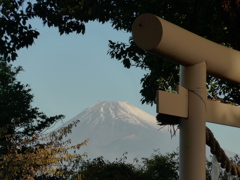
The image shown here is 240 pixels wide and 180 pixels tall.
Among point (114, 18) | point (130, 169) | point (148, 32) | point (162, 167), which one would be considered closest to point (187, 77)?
point (148, 32)

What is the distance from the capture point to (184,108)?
10.2 ft

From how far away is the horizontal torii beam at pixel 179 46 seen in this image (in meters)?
2.93

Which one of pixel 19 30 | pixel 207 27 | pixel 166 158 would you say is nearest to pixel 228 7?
pixel 207 27

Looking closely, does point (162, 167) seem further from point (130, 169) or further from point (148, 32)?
point (148, 32)

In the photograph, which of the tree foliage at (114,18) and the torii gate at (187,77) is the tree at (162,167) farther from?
the torii gate at (187,77)

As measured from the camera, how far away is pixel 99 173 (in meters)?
18.7

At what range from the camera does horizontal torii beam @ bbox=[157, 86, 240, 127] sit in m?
3.02

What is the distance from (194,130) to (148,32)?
618mm

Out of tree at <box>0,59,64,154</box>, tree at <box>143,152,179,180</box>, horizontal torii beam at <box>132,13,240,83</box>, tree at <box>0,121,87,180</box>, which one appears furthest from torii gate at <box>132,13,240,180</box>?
tree at <box>0,59,64,154</box>

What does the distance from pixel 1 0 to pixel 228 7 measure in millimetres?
6930

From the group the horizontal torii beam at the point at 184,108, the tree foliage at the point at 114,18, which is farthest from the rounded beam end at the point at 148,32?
the tree foliage at the point at 114,18

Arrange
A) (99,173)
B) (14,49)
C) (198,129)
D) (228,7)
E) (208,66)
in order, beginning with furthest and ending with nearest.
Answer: (99,173) < (14,49) < (228,7) < (208,66) < (198,129)

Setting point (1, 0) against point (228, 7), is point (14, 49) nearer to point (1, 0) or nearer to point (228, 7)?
point (1, 0)

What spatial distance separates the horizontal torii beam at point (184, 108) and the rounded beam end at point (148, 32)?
0.88 ft
